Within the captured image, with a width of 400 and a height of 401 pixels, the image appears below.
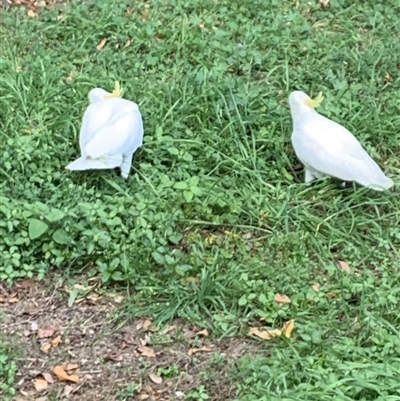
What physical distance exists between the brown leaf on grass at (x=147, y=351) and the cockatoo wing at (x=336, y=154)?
1281 millimetres

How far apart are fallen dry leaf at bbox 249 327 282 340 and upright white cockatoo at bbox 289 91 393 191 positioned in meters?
0.96

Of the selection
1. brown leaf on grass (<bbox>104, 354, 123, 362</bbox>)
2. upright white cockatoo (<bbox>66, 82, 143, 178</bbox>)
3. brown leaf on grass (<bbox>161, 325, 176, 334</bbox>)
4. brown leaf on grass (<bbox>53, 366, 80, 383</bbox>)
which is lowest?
brown leaf on grass (<bbox>53, 366, 80, 383</bbox>)

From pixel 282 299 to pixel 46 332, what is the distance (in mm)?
1005

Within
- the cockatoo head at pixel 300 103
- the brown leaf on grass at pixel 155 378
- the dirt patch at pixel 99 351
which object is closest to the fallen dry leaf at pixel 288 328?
the dirt patch at pixel 99 351

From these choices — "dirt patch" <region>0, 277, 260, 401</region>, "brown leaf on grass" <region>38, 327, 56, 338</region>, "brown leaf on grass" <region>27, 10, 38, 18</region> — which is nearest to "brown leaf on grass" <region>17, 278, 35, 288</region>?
"dirt patch" <region>0, 277, 260, 401</region>

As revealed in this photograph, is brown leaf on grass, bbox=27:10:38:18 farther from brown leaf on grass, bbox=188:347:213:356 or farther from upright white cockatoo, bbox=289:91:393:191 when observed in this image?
brown leaf on grass, bbox=188:347:213:356

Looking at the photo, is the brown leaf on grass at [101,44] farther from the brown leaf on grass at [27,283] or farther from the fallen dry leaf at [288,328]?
the fallen dry leaf at [288,328]

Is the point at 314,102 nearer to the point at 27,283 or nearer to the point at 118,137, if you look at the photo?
the point at 118,137

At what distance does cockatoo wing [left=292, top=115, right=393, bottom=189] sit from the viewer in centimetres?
389

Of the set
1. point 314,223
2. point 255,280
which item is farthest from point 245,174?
point 255,280

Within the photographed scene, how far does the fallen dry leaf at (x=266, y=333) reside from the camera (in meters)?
3.27

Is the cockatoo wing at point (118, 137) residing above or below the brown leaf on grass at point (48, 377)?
above

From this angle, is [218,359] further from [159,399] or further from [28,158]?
[28,158]

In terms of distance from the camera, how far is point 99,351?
3281 millimetres
